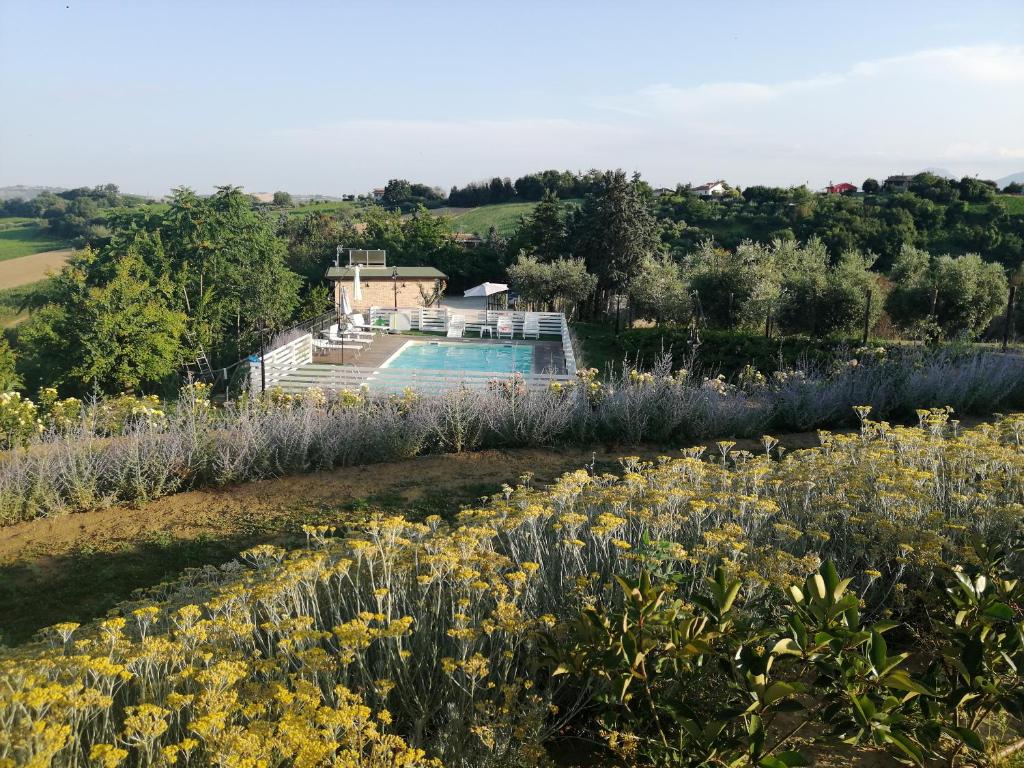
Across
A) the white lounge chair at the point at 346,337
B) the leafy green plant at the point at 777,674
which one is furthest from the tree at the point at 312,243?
the leafy green plant at the point at 777,674

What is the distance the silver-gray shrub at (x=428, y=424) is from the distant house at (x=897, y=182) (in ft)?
141

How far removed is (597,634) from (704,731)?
1.26 ft

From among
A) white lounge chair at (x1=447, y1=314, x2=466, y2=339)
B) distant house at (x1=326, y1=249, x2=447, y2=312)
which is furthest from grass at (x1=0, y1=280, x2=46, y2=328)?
white lounge chair at (x1=447, y1=314, x2=466, y2=339)

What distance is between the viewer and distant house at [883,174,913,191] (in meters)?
46.4

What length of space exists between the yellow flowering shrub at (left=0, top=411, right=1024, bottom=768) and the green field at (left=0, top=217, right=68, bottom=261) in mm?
58576

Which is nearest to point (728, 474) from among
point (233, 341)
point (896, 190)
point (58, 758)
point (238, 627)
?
point (238, 627)

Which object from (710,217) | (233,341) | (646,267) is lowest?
(233,341)

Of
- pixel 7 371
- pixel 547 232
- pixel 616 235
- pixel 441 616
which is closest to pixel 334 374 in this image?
pixel 7 371

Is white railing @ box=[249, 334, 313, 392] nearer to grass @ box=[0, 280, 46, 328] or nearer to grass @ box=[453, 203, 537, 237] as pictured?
grass @ box=[0, 280, 46, 328]

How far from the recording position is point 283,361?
1706 cm

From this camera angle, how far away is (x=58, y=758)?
1.84m

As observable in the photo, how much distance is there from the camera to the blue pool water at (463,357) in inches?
753

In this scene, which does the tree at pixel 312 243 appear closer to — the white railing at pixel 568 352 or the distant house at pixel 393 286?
the distant house at pixel 393 286

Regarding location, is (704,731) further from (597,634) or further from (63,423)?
(63,423)
